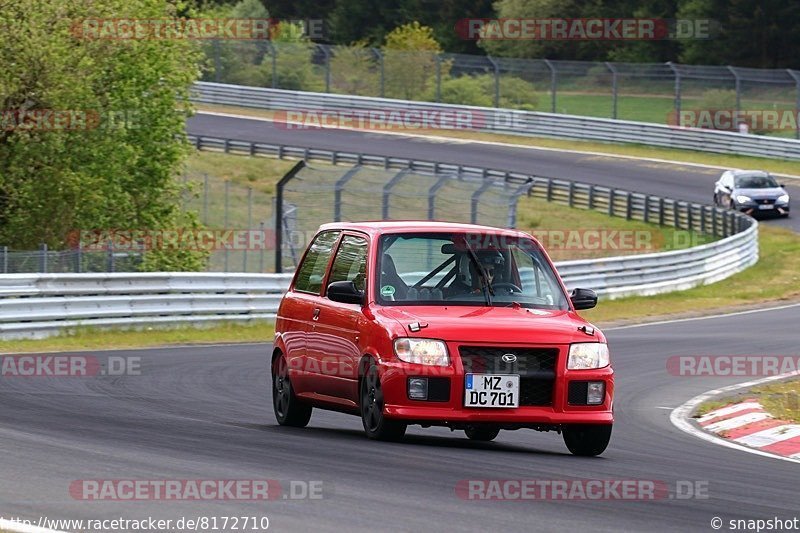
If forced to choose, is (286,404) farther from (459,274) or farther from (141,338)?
(141,338)

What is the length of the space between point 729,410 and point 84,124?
1816 centimetres

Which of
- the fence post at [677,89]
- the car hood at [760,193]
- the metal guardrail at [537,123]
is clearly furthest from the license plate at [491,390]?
the fence post at [677,89]

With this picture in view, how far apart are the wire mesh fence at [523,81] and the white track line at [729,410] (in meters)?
41.3

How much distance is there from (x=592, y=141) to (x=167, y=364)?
44771 millimetres

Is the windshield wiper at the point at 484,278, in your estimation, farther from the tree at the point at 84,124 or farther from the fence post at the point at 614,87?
the fence post at the point at 614,87

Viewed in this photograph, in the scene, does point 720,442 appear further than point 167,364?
No

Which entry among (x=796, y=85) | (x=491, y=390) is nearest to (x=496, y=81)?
(x=796, y=85)

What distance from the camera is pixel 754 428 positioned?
12992 millimetres

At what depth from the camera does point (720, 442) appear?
12.4 m

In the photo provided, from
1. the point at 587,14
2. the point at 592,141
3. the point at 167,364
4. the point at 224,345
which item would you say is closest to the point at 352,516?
the point at 167,364

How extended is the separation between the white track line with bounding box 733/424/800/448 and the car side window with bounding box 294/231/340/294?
3.62 metres

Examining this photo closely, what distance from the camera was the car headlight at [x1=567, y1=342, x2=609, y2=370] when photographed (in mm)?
10375

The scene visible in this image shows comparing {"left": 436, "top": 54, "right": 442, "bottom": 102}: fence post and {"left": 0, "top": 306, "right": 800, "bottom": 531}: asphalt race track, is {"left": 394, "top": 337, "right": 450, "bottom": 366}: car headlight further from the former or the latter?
{"left": 436, "top": 54, "right": 442, "bottom": 102}: fence post

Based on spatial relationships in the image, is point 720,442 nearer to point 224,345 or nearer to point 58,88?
point 224,345
